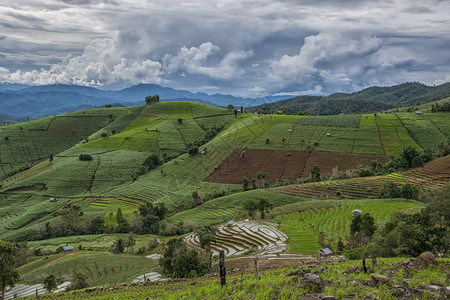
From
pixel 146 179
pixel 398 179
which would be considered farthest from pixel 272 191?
pixel 146 179

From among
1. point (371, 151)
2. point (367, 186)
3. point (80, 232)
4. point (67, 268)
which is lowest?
point (80, 232)

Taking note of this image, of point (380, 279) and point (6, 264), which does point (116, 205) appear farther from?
point (380, 279)

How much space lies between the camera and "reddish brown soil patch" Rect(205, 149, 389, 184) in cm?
11562

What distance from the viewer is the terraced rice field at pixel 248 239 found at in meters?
54.0

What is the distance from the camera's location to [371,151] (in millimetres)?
121250

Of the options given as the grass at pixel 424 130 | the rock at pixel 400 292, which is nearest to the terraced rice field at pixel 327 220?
the rock at pixel 400 292

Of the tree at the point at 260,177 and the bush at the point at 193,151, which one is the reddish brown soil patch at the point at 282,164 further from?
the bush at the point at 193,151

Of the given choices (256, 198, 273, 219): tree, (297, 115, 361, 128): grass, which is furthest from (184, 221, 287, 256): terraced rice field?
(297, 115, 361, 128): grass

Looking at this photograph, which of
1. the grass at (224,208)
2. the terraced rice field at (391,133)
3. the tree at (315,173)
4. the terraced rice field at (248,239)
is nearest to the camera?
the terraced rice field at (248,239)

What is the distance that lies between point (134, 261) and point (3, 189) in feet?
351

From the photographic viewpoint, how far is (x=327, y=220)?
219 feet

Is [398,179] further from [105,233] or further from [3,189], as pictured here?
[3,189]

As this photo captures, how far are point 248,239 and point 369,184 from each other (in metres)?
54.0

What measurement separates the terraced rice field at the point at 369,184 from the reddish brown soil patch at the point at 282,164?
15.2 metres
